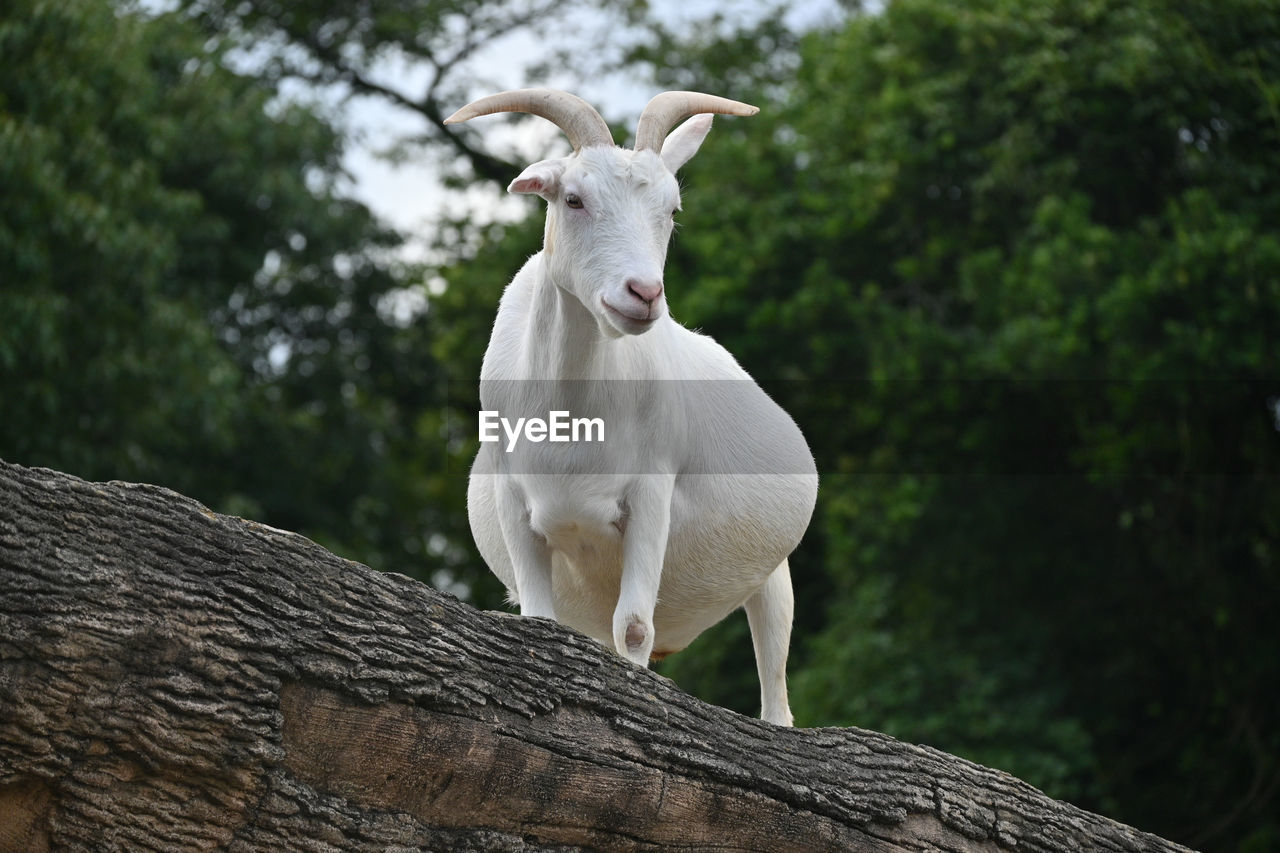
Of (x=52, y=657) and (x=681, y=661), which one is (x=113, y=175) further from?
(x=52, y=657)

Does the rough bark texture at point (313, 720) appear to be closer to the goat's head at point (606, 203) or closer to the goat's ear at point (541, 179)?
the goat's head at point (606, 203)

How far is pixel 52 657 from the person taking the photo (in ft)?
11.9

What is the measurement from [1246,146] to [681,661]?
8.22 m

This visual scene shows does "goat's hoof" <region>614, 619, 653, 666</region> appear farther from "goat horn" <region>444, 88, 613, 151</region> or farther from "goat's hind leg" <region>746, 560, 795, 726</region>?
"goat horn" <region>444, 88, 613, 151</region>

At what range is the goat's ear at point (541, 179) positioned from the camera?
4.66 metres

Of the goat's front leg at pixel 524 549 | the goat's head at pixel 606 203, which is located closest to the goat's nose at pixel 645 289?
the goat's head at pixel 606 203

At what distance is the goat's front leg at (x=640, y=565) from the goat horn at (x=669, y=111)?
1105 millimetres

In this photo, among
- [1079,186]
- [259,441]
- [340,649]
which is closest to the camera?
[340,649]

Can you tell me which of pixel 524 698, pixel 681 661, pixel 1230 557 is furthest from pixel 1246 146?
pixel 524 698

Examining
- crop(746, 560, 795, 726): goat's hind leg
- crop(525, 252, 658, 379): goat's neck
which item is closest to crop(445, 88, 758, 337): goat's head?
crop(525, 252, 658, 379): goat's neck

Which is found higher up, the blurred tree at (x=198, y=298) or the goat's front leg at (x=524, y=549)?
the goat's front leg at (x=524, y=549)

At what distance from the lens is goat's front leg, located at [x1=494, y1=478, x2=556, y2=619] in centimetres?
504

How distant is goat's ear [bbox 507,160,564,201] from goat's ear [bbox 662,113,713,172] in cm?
40

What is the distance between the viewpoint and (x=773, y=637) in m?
6.05
